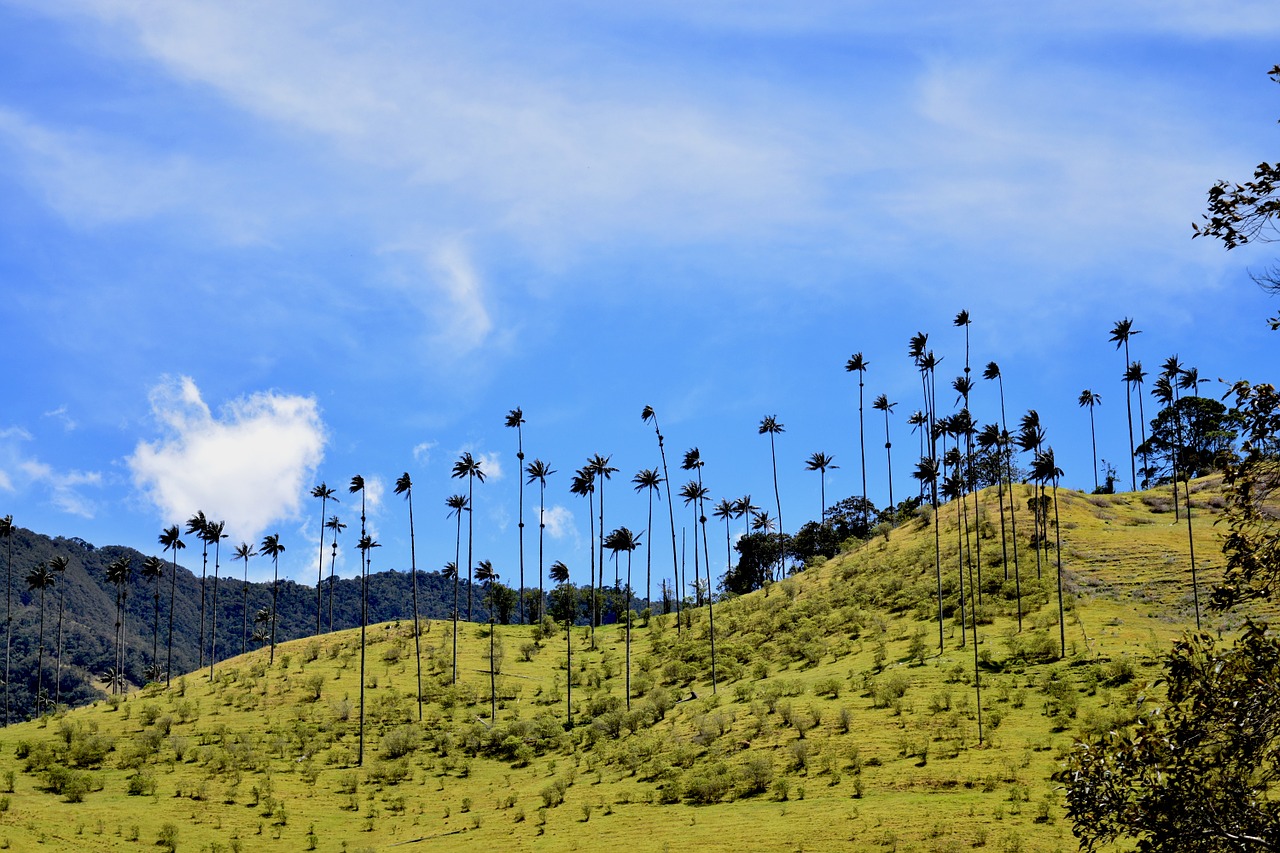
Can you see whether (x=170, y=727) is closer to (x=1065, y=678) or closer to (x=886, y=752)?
(x=886, y=752)

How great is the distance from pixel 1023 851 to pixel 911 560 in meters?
63.4

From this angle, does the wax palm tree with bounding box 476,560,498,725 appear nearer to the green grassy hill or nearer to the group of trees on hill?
the green grassy hill

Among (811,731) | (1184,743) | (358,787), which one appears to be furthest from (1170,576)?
(1184,743)

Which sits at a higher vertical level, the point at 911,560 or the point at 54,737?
the point at 911,560

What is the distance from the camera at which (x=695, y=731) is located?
57.2 m

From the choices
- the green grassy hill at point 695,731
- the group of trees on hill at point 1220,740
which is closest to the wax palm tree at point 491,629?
the green grassy hill at point 695,731

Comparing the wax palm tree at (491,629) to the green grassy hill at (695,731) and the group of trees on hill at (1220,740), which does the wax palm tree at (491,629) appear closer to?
the green grassy hill at (695,731)

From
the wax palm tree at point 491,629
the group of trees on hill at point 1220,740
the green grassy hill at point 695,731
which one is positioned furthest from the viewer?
the wax palm tree at point 491,629

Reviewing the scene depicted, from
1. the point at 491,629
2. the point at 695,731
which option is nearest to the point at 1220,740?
the point at 695,731

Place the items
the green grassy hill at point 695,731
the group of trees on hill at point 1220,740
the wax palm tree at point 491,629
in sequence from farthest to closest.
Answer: the wax palm tree at point 491,629 < the green grassy hill at point 695,731 < the group of trees on hill at point 1220,740

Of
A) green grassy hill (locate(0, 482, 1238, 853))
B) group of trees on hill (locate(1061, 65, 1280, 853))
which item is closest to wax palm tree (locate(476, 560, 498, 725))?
green grassy hill (locate(0, 482, 1238, 853))

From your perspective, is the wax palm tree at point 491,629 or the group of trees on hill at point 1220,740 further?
the wax palm tree at point 491,629

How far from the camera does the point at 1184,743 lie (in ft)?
43.4

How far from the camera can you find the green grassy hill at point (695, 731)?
41562mm
